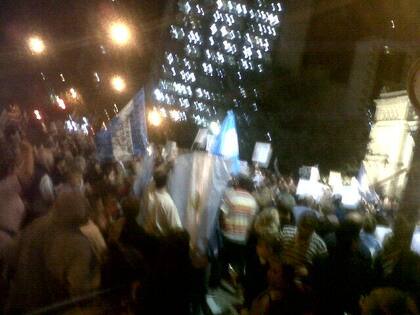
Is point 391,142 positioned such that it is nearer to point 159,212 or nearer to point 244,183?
point 244,183

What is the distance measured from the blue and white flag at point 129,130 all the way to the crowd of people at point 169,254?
1.06 metres

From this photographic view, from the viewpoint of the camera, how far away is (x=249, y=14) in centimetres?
6438

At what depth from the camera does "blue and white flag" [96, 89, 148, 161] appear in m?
10.9

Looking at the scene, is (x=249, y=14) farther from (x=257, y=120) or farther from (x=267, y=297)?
(x=267, y=297)

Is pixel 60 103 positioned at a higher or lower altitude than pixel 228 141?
higher

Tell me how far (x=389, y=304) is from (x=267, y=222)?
11.0ft

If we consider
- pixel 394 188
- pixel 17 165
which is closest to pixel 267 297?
pixel 17 165

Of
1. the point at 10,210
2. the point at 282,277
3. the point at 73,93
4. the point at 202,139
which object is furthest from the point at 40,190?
the point at 73,93

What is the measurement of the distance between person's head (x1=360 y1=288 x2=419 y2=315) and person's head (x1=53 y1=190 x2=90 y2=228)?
2241mm

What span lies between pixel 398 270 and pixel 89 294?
3.12m

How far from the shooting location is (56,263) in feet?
14.3

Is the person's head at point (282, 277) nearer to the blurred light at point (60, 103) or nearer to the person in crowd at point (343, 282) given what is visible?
the person in crowd at point (343, 282)

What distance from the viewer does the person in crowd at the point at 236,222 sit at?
851 cm

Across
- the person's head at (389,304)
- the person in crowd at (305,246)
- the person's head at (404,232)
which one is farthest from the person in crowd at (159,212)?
→ the person's head at (389,304)
